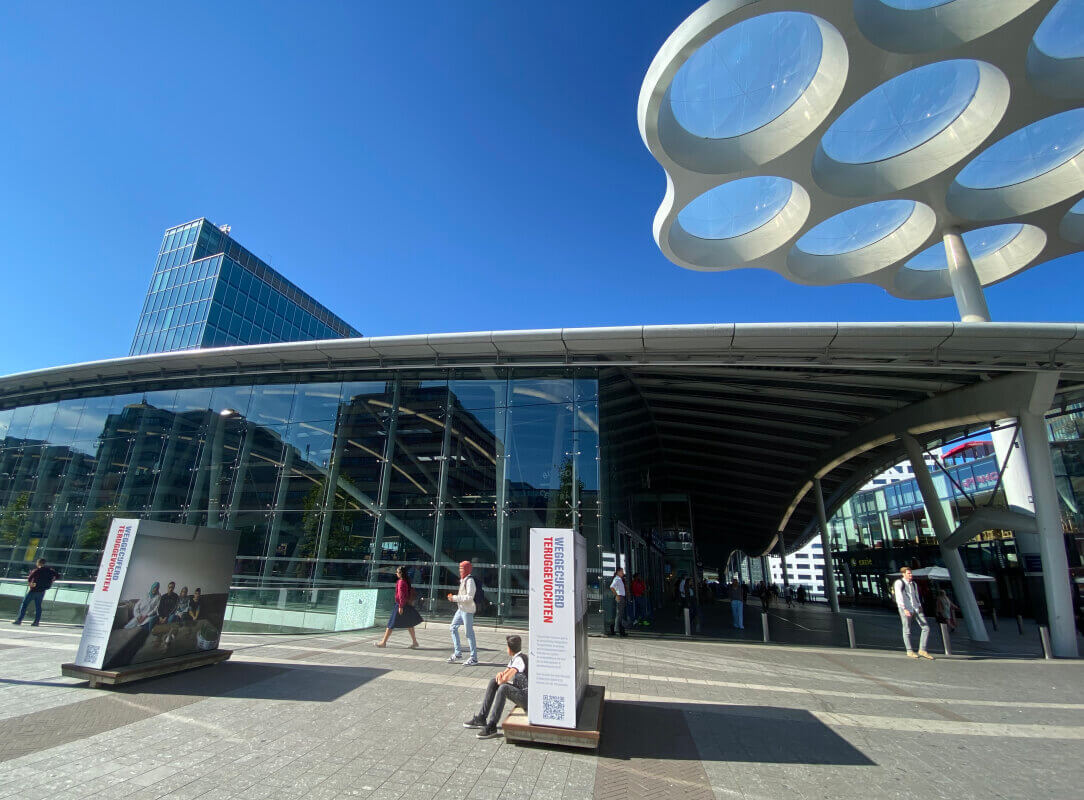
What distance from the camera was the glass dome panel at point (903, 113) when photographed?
50.6ft

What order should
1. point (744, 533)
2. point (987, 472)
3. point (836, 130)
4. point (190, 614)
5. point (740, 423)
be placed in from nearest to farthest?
point (190, 614) → point (836, 130) → point (740, 423) → point (987, 472) → point (744, 533)

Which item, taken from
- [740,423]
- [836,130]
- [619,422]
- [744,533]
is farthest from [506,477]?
[744,533]

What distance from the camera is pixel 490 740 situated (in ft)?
16.9

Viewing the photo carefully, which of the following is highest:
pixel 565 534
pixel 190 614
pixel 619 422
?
pixel 619 422

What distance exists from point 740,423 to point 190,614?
2235 centimetres

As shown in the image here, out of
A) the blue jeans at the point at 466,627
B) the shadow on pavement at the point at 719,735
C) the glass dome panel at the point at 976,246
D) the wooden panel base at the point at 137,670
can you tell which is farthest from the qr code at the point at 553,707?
the glass dome panel at the point at 976,246

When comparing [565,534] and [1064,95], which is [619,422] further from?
[1064,95]

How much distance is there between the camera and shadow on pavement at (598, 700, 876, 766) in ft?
16.0

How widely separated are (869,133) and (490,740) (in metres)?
20.2

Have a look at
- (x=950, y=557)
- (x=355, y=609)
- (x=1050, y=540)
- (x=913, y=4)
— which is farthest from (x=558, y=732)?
(x=913, y=4)

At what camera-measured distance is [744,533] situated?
175 ft

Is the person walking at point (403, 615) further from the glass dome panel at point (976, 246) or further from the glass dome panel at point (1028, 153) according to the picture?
the glass dome panel at point (976, 246)

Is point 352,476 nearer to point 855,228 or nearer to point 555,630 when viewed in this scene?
point 555,630

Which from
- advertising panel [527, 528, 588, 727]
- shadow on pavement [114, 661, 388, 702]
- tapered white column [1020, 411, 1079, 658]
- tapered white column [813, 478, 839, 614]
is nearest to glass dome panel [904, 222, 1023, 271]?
tapered white column [1020, 411, 1079, 658]
